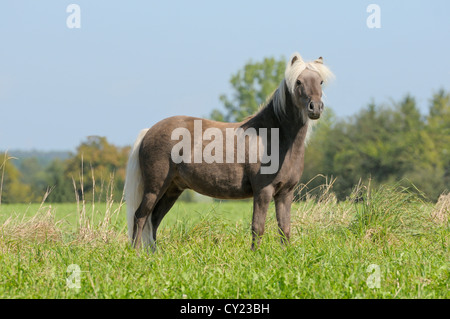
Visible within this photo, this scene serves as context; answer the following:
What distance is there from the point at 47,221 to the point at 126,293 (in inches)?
156

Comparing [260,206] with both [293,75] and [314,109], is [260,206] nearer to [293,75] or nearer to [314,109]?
[314,109]

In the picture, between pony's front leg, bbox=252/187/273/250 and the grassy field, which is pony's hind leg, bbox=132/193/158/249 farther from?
pony's front leg, bbox=252/187/273/250

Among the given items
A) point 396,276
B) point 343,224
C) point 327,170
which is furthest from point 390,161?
point 396,276

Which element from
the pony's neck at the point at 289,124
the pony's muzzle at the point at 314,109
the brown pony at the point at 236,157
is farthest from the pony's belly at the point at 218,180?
the pony's muzzle at the point at 314,109

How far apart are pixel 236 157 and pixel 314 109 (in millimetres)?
1178

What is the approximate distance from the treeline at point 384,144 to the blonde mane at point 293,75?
988 inches

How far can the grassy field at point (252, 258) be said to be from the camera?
4.53m

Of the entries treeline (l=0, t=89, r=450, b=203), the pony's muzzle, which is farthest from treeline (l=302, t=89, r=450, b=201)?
the pony's muzzle

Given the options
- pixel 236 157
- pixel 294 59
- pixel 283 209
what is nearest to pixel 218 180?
pixel 236 157

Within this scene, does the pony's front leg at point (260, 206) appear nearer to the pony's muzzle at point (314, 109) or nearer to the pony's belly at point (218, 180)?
the pony's belly at point (218, 180)

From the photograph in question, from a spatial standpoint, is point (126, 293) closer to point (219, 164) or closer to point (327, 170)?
point (219, 164)

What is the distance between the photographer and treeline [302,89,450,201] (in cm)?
3184

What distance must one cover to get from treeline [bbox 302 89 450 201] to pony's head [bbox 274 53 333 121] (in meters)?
25.2
